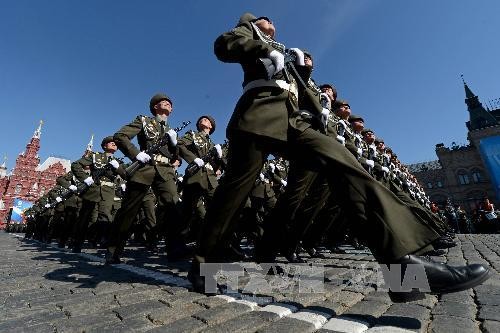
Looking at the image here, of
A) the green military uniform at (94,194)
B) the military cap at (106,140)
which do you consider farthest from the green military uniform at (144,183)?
the military cap at (106,140)

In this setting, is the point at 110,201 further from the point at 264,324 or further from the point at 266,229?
the point at 264,324

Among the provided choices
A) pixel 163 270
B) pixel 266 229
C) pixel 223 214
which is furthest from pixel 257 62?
pixel 163 270

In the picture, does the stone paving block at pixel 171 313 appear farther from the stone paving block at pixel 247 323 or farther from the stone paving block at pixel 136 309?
the stone paving block at pixel 247 323

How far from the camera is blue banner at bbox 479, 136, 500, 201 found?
34.3 m

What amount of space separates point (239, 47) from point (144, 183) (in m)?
2.80

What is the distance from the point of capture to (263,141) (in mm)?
2271

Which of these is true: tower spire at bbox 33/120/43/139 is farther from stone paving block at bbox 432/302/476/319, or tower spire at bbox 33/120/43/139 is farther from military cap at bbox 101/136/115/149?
stone paving block at bbox 432/302/476/319

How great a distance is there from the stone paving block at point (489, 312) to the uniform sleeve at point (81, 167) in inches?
327

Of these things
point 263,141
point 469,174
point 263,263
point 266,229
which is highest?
point 469,174

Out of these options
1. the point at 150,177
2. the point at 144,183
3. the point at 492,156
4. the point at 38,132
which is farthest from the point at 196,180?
the point at 38,132

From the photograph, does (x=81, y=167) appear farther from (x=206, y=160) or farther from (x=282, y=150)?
(x=282, y=150)

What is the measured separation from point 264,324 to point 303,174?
195cm

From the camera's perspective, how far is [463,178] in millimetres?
44625

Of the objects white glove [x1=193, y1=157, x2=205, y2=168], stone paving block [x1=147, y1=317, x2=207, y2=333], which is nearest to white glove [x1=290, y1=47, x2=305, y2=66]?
stone paving block [x1=147, y1=317, x2=207, y2=333]
